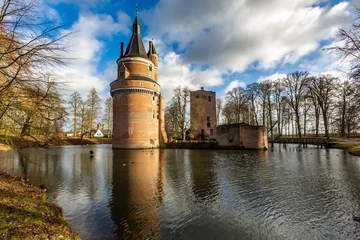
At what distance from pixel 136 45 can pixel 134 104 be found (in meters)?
10.4

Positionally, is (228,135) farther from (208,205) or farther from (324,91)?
(208,205)

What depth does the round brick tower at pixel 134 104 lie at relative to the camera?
98.5 ft

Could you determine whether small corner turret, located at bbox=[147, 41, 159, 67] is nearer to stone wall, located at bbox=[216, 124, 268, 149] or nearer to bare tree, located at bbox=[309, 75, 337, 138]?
stone wall, located at bbox=[216, 124, 268, 149]

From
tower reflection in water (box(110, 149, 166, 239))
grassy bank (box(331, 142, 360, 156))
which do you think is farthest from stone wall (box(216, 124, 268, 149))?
tower reflection in water (box(110, 149, 166, 239))

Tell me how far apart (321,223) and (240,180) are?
4.78 metres

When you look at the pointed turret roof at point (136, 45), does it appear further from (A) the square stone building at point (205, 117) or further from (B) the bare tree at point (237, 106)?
(B) the bare tree at point (237, 106)

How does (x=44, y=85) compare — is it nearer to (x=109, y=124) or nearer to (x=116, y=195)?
(x=116, y=195)

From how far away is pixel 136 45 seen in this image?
3309 centimetres

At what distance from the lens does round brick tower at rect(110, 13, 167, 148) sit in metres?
30.0

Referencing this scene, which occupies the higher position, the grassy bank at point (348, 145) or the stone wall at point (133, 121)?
the stone wall at point (133, 121)

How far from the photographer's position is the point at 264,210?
6.32 meters

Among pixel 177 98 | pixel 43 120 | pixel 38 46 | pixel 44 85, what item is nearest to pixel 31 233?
pixel 43 120

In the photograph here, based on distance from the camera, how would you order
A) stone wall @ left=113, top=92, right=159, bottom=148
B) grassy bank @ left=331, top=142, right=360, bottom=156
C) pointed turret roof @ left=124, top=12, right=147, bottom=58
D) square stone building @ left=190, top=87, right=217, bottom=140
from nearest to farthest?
1. grassy bank @ left=331, top=142, right=360, bottom=156
2. stone wall @ left=113, top=92, right=159, bottom=148
3. pointed turret roof @ left=124, top=12, right=147, bottom=58
4. square stone building @ left=190, top=87, right=217, bottom=140

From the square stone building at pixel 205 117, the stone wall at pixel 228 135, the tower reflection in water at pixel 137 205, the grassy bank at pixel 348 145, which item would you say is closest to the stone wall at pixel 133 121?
the stone wall at pixel 228 135
